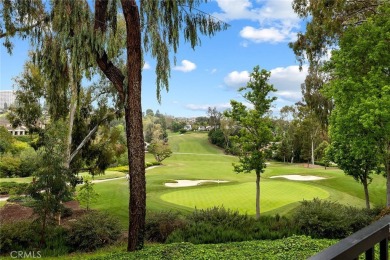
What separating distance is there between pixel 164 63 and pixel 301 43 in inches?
343

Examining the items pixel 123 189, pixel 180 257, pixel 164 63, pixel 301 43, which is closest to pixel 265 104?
pixel 301 43

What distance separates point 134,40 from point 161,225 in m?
6.00

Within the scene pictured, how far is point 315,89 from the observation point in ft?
69.3

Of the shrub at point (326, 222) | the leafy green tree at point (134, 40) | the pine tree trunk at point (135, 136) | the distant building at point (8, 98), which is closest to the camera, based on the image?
the leafy green tree at point (134, 40)

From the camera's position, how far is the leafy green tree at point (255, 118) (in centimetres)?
1488

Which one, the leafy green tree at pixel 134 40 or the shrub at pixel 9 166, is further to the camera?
the shrub at pixel 9 166

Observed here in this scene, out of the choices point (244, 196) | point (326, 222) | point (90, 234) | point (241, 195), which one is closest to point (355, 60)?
point (326, 222)

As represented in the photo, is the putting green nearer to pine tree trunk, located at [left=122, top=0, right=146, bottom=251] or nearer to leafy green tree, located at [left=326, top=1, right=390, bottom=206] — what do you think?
leafy green tree, located at [left=326, top=1, right=390, bottom=206]

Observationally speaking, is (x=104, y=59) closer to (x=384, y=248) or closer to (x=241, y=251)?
(x=241, y=251)

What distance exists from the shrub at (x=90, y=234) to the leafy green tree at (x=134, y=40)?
7.18 feet

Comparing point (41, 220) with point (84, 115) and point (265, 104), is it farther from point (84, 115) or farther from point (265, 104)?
point (265, 104)

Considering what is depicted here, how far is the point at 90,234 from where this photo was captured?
1023 cm

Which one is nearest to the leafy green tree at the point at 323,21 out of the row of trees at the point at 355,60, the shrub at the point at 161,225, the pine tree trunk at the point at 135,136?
the row of trees at the point at 355,60

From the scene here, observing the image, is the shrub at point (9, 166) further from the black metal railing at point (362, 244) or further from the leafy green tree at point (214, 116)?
the leafy green tree at point (214, 116)
